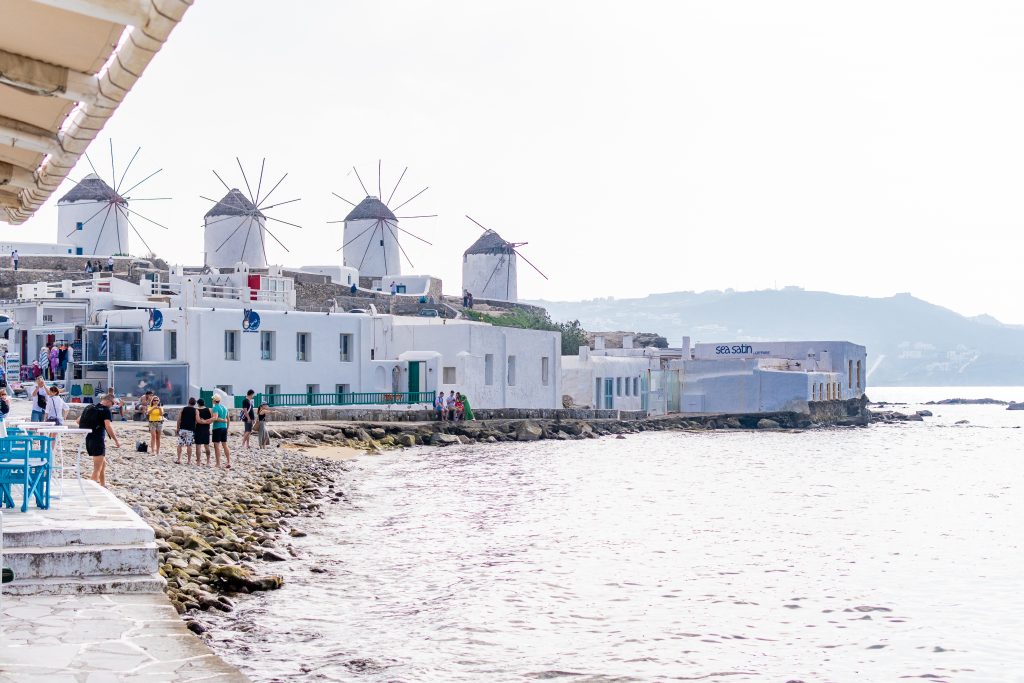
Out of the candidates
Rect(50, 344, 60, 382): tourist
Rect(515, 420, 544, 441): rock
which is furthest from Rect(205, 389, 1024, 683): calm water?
Rect(515, 420, 544, 441): rock

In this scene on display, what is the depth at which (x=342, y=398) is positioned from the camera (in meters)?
38.2

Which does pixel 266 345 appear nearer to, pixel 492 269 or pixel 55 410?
pixel 55 410

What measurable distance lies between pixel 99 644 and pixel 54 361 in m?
28.0

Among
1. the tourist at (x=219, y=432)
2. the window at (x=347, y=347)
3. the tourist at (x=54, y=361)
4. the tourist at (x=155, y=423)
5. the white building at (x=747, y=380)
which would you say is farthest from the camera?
the white building at (x=747, y=380)

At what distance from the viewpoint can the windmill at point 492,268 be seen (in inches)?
3100

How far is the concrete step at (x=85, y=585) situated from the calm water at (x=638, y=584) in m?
1.39

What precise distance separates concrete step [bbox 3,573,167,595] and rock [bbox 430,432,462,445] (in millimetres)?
28061

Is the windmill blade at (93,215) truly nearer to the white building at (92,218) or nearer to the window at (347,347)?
the white building at (92,218)

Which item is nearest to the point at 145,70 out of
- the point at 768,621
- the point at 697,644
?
the point at 697,644

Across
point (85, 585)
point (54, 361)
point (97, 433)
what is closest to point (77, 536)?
point (85, 585)

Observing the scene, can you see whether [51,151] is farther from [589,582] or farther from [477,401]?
[477,401]

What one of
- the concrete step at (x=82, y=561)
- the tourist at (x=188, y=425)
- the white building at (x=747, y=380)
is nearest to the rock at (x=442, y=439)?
the tourist at (x=188, y=425)

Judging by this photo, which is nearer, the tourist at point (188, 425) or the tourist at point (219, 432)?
the tourist at point (188, 425)

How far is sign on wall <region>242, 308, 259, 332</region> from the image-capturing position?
3581cm
